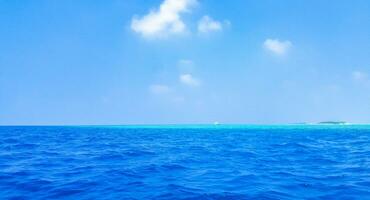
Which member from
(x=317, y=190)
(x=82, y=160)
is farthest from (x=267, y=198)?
(x=82, y=160)

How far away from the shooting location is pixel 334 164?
16.2m

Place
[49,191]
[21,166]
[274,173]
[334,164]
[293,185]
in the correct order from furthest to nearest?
[334,164] < [21,166] < [274,173] < [293,185] < [49,191]

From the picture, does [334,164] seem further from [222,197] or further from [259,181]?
[222,197]

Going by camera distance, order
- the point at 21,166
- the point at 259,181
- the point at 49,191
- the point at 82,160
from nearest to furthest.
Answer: the point at 49,191 → the point at 259,181 → the point at 21,166 → the point at 82,160

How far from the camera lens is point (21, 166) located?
15047 mm

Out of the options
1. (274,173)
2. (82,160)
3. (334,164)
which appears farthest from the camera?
(82,160)

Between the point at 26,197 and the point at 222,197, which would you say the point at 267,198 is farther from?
the point at 26,197

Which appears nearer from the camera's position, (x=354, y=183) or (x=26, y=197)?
(x=26, y=197)

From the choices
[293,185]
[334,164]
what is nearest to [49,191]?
[293,185]

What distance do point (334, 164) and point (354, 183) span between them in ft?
17.0

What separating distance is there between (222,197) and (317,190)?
3.52 metres

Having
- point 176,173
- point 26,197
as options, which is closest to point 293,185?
point 176,173

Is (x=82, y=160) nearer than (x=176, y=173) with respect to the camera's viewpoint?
No

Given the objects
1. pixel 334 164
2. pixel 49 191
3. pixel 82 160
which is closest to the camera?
pixel 49 191
